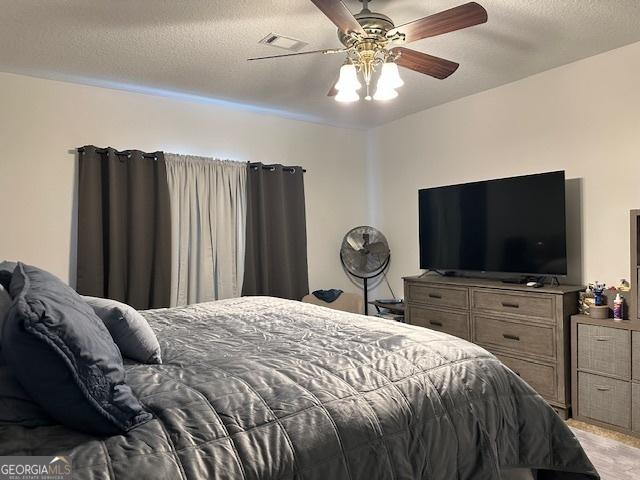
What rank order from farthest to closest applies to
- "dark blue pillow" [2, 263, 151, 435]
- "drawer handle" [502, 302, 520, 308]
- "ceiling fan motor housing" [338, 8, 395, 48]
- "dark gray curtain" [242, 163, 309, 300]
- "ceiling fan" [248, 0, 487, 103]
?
"dark gray curtain" [242, 163, 309, 300], "drawer handle" [502, 302, 520, 308], "ceiling fan motor housing" [338, 8, 395, 48], "ceiling fan" [248, 0, 487, 103], "dark blue pillow" [2, 263, 151, 435]

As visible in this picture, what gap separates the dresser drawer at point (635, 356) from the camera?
271cm

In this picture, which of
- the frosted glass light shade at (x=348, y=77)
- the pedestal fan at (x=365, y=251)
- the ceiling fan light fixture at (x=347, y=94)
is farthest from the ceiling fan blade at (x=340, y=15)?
the pedestal fan at (x=365, y=251)

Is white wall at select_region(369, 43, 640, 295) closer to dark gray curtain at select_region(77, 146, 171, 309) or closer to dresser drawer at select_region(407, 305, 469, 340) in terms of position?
dresser drawer at select_region(407, 305, 469, 340)

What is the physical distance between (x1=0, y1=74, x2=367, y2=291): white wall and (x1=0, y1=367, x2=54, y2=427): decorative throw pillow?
2559 millimetres

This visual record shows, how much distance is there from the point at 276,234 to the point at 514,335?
2.21 meters

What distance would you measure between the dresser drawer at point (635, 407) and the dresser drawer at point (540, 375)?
1.46ft

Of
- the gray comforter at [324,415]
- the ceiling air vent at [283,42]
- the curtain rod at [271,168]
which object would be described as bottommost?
the gray comforter at [324,415]

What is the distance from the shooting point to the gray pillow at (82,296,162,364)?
61.7 inches

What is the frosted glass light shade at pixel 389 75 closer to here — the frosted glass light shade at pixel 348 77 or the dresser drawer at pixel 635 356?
the frosted glass light shade at pixel 348 77

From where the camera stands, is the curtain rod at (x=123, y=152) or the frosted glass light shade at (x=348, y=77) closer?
the frosted glass light shade at (x=348, y=77)

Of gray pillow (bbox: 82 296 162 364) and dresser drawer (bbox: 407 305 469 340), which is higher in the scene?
gray pillow (bbox: 82 296 162 364)

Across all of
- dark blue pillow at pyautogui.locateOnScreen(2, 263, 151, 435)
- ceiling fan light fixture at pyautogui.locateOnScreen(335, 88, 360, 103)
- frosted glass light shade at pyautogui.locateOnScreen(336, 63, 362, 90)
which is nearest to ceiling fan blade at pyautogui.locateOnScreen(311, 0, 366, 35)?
frosted glass light shade at pyautogui.locateOnScreen(336, 63, 362, 90)

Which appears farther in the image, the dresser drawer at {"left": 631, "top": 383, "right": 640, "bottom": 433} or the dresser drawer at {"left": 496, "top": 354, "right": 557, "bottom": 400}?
the dresser drawer at {"left": 496, "top": 354, "right": 557, "bottom": 400}

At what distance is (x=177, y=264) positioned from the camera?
381 centimetres
